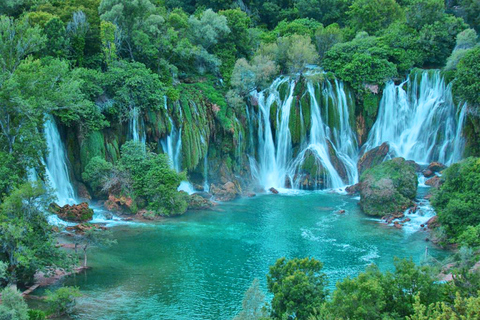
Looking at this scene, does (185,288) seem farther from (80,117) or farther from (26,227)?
(80,117)

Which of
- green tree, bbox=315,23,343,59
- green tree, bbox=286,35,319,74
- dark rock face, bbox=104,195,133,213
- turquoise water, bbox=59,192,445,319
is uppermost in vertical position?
green tree, bbox=315,23,343,59

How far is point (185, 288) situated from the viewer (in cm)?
2658

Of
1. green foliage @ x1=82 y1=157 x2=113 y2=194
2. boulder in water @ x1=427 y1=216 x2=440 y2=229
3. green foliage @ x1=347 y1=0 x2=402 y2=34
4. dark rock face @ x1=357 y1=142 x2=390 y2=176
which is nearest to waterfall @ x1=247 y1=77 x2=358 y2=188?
dark rock face @ x1=357 y1=142 x2=390 y2=176

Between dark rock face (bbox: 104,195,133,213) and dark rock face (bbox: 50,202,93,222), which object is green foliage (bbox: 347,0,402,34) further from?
dark rock face (bbox: 50,202,93,222)

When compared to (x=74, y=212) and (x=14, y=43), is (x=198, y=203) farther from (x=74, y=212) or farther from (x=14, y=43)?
(x=14, y=43)

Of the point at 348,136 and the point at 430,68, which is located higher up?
the point at 430,68

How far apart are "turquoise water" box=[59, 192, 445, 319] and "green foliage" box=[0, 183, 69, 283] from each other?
6.50 feet

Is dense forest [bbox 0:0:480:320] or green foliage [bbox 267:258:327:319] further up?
dense forest [bbox 0:0:480:320]

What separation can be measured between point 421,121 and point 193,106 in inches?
825

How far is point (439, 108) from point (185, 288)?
108ft

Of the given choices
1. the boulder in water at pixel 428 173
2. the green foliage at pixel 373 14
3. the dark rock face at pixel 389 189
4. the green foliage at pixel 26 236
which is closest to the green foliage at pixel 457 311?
the green foliage at pixel 26 236

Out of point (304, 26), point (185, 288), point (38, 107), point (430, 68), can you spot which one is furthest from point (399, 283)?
point (304, 26)

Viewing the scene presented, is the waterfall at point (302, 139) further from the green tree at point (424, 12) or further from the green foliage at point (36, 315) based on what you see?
the green foliage at point (36, 315)

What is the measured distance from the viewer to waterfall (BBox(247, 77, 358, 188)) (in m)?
49.2
